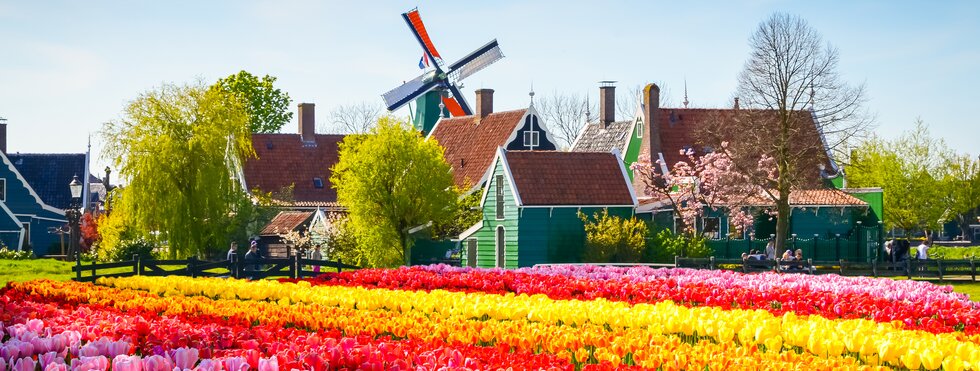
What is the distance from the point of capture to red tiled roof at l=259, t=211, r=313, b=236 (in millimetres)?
54106

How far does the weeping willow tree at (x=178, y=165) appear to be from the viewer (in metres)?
45.2

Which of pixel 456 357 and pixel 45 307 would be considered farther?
pixel 45 307

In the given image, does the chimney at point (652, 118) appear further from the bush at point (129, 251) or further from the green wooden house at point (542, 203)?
the bush at point (129, 251)

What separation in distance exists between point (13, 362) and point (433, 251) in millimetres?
37774

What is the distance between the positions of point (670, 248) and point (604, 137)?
19.4m

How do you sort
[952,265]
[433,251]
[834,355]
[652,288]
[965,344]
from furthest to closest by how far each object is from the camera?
1. [433,251]
2. [952,265]
3. [652,288]
4. [834,355]
5. [965,344]

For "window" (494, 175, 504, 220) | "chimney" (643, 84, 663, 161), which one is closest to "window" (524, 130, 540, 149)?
"chimney" (643, 84, 663, 161)

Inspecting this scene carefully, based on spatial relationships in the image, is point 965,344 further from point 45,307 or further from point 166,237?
point 166,237

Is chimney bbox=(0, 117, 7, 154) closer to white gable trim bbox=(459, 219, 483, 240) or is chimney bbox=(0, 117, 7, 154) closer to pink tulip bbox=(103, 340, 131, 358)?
Answer: white gable trim bbox=(459, 219, 483, 240)

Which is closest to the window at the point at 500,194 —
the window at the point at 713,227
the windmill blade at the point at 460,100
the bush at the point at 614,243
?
the bush at the point at 614,243

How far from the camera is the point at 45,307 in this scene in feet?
57.2

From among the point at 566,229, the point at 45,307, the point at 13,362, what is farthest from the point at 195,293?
the point at 566,229

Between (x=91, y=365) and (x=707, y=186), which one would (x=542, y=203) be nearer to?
(x=707, y=186)

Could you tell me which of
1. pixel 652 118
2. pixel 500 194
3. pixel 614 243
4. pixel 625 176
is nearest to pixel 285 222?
pixel 500 194
